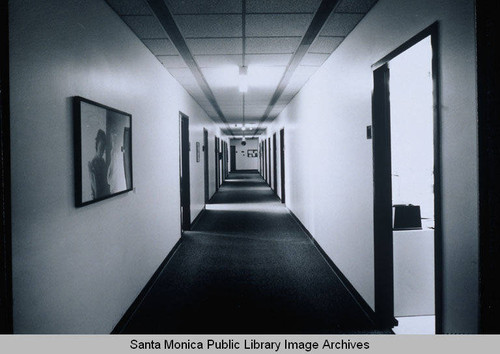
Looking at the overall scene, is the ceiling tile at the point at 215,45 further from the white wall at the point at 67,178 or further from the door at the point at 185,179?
the door at the point at 185,179

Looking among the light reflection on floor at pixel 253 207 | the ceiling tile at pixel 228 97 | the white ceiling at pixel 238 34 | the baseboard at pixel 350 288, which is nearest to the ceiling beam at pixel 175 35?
the white ceiling at pixel 238 34

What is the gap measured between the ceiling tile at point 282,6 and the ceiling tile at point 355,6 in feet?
0.64

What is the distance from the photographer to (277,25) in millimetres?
3053

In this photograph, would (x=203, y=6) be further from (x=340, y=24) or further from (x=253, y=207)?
(x=253, y=207)

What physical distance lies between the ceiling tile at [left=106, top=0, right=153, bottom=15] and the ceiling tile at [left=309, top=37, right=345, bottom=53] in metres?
1.67

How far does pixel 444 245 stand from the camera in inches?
71.7

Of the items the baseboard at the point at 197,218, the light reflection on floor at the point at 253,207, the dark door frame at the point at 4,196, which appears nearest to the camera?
the dark door frame at the point at 4,196

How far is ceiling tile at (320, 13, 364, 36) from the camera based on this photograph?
9.52ft

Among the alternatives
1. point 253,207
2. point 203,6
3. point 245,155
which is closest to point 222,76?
point 203,6

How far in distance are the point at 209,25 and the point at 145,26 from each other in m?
0.55

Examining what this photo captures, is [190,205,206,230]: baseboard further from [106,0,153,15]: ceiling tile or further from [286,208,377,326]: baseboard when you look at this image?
[106,0,153,15]: ceiling tile

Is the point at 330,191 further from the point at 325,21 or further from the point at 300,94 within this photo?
the point at 300,94

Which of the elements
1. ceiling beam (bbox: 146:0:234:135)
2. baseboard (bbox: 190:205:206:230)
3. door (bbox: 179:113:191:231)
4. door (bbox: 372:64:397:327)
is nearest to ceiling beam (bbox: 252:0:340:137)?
door (bbox: 372:64:397:327)

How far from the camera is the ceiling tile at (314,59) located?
402 centimetres
